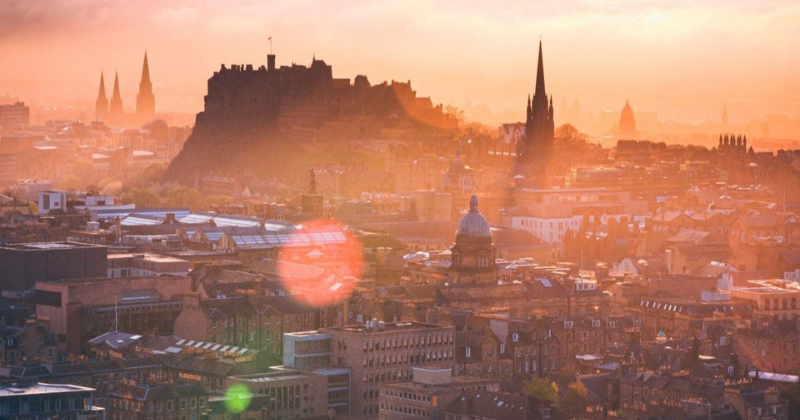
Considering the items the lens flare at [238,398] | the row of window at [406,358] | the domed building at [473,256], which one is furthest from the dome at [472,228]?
the lens flare at [238,398]

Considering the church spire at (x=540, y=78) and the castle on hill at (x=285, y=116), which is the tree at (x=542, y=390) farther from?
the castle on hill at (x=285, y=116)

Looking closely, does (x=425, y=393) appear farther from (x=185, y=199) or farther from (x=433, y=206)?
(x=185, y=199)

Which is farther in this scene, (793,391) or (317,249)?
(317,249)

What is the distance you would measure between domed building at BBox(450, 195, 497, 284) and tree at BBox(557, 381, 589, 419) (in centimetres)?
1887

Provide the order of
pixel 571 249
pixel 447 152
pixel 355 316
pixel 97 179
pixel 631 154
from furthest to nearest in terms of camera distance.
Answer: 1. pixel 97 179
2. pixel 631 154
3. pixel 447 152
4. pixel 571 249
5. pixel 355 316

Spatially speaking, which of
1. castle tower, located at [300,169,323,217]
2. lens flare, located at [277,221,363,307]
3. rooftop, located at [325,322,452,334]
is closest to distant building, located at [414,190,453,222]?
castle tower, located at [300,169,323,217]

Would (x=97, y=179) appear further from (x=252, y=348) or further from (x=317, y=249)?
(x=252, y=348)

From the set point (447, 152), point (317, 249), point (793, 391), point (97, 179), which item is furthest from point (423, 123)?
point (793, 391)

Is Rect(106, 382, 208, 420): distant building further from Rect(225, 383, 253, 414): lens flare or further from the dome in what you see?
the dome

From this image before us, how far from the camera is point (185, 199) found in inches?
5960

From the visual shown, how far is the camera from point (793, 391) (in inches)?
2773

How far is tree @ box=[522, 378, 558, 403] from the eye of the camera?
6812cm

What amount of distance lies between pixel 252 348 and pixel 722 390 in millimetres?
18933

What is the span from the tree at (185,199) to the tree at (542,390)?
78.0 metres
